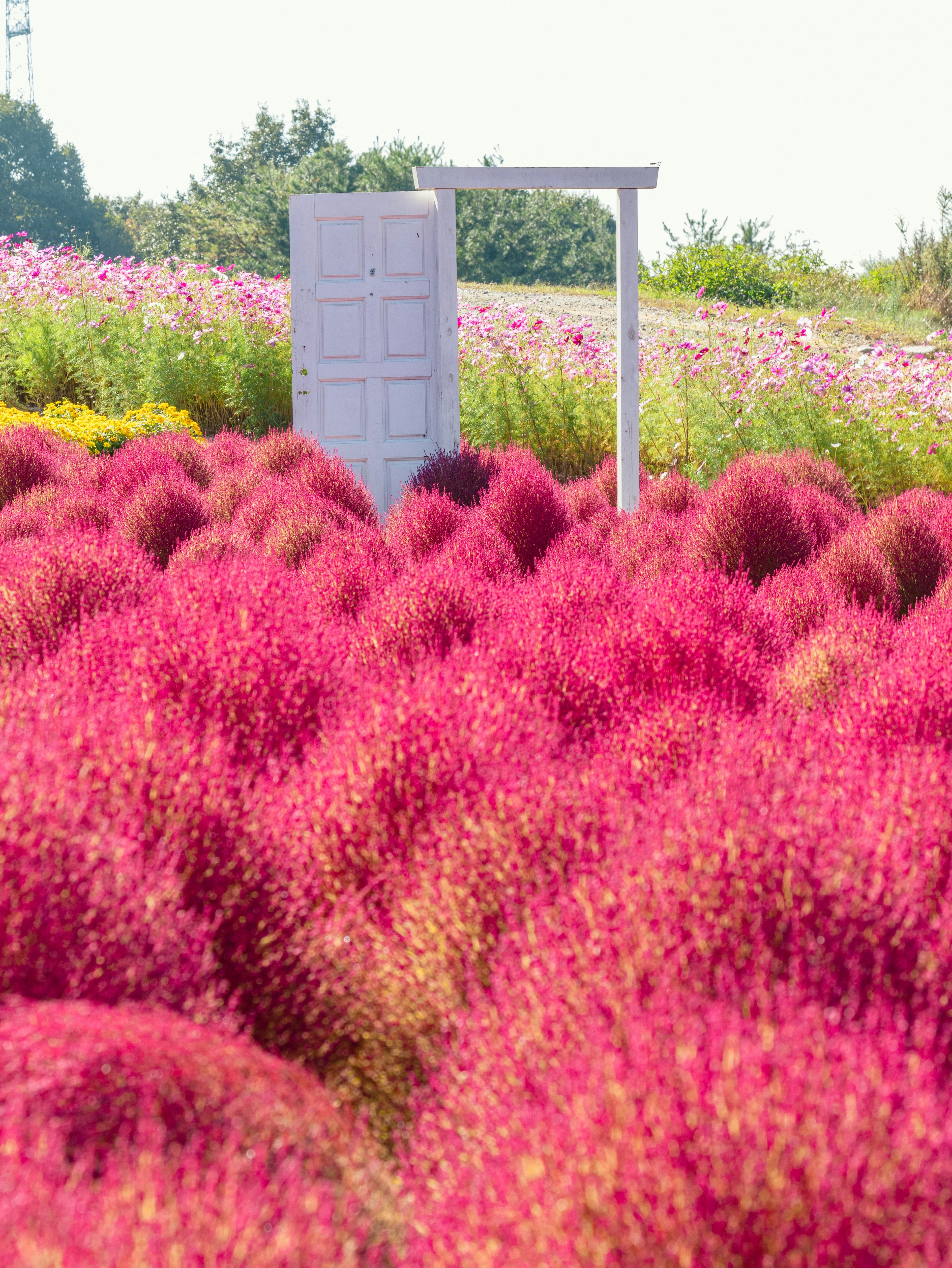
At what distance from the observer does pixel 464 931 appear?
188cm

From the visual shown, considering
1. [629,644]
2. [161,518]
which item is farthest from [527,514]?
[629,644]

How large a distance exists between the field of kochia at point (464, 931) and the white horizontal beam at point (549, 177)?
4.94 meters

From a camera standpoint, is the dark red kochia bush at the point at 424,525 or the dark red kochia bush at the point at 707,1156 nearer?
the dark red kochia bush at the point at 707,1156

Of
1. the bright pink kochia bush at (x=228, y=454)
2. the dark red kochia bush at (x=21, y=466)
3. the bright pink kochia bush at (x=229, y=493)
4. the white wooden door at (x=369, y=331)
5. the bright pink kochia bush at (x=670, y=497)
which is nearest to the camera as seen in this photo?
the bright pink kochia bush at (x=229, y=493)

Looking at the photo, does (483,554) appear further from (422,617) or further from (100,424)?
(100,424)

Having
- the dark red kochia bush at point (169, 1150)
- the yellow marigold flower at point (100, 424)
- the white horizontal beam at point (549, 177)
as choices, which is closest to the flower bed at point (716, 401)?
the white horizontal beam at point (549, 177)

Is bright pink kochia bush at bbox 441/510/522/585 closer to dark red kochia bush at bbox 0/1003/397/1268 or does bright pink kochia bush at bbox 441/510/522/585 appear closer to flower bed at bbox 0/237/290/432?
dark red kochia bush at bbox 0/1003/397/1268

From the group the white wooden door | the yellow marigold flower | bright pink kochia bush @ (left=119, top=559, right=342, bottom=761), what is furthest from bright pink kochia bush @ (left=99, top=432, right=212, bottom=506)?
bright pink kochia bush @ (left=119, top=559, right=342, bottom=761)

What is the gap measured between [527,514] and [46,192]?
2211 inches

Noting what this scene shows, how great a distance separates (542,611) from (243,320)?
9.09 meters

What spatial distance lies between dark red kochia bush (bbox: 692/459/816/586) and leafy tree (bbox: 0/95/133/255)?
172 ft

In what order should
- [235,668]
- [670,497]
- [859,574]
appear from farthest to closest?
[670,497] → [859,574] → [235,668]

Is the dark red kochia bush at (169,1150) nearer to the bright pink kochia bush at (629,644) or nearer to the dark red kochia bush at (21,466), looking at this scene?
the bright pink kochia bush at (629,644)

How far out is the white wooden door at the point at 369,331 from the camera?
862 cm
